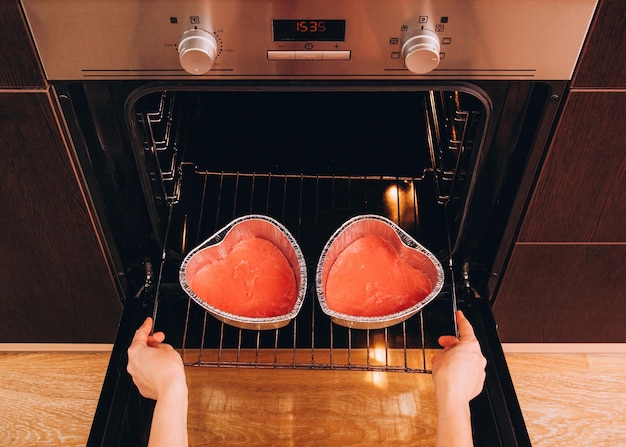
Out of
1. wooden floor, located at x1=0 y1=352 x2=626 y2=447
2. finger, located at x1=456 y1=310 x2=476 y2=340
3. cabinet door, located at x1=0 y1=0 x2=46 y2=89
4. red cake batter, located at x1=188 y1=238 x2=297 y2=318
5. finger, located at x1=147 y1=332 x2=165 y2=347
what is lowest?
wooden floor, located at x1=0 y1=352 x2=626 y2=447

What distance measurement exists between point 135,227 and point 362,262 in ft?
1.63

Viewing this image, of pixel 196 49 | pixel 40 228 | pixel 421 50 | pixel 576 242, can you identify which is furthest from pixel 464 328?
pixel 40 228

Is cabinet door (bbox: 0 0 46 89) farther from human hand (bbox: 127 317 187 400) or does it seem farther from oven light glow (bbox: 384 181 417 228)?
oven light glow (bbox: 384 181 417 228)

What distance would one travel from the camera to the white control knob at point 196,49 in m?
1.04

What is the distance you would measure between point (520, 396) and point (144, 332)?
1014 millimetres

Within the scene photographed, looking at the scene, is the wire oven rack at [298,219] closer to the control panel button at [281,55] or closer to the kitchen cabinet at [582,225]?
the kitchen cabinet at [582,225]

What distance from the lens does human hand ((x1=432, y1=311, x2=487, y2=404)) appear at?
1221 mm

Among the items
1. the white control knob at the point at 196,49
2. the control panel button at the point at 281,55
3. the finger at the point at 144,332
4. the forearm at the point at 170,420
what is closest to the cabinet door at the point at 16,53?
the white control knob at the point at 196,49

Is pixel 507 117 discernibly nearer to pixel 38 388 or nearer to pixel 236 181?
pixel 236 181

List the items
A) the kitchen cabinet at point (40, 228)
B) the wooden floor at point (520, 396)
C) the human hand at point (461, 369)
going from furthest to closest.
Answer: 1. the wooden floor at point (520, 396)
2. the human hand at point (461, 369)
3. the kitchen cabinet at point (40, 228)

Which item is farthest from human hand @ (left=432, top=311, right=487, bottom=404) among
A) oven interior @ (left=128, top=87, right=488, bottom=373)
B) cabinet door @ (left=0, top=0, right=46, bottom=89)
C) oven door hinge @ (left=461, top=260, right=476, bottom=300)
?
cabinet door @ (left=0, top=0, right=46, bottom=89)

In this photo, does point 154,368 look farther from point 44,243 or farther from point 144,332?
point 44,243

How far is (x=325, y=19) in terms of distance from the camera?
1032 millimetres

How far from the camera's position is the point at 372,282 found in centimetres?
138
